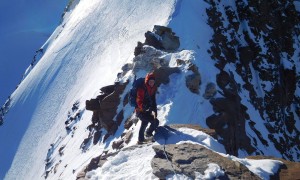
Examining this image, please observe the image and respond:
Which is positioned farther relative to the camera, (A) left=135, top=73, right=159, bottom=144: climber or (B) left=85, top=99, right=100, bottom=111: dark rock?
(B) left=85, top=99, right=100, bottom=111: dark rock

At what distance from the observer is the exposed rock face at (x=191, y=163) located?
10203 mm

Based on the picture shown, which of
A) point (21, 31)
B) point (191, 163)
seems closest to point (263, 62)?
point (191, 163)

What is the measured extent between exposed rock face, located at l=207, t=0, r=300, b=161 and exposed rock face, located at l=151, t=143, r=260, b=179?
7.55 metres

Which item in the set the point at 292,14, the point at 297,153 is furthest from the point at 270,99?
the point at 292,14

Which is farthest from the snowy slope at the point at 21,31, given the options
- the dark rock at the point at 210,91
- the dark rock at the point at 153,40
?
the dark rock at the point at 210,91

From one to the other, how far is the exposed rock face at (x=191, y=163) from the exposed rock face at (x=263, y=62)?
24.8 feet

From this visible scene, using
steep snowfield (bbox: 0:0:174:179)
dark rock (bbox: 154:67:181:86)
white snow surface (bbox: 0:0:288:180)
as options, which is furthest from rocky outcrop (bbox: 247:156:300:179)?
steep snowfield (bbox: 0:0:174:179)

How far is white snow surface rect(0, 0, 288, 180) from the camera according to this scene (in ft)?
42.9

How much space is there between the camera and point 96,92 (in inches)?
1099

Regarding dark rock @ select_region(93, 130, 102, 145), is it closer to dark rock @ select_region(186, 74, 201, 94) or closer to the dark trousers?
dark rock @ select_region(186, 74, 201, 94)

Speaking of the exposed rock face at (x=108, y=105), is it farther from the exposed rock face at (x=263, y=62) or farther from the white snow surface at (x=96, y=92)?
the exposed rock face at (x=263, y=62)

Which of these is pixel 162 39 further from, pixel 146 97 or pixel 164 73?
pixel 146 97

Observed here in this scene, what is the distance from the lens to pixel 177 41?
22.5 m

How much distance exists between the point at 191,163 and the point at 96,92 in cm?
1797
